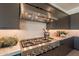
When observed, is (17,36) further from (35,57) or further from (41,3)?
(41,3)

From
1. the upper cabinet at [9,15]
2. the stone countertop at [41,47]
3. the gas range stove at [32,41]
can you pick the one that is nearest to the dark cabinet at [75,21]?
the stone countertop at [41,47]

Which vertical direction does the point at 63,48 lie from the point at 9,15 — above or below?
below

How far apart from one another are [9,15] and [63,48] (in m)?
0.79

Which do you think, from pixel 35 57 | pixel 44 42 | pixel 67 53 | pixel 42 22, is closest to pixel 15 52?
pixel 35 57

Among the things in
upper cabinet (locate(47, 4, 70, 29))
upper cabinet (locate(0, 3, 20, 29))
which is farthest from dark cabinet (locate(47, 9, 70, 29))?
upper cabinet (locate(0, 3, 20, 29))

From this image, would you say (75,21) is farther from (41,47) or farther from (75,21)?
(41,47)

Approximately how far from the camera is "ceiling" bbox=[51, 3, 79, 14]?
4.80 feet

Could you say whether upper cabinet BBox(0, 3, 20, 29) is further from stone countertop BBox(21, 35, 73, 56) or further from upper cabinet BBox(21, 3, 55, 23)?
stone countertop BBox(21, 35, 73, 56)

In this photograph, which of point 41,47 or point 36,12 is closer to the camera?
point 41,47

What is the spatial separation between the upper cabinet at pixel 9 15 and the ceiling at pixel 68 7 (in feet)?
1.55

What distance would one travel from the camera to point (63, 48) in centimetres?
153

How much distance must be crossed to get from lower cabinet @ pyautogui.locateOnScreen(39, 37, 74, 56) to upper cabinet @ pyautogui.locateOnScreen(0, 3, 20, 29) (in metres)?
0.53

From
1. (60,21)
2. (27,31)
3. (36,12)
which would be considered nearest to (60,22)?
(60,21)

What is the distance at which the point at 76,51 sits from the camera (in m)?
1.47
